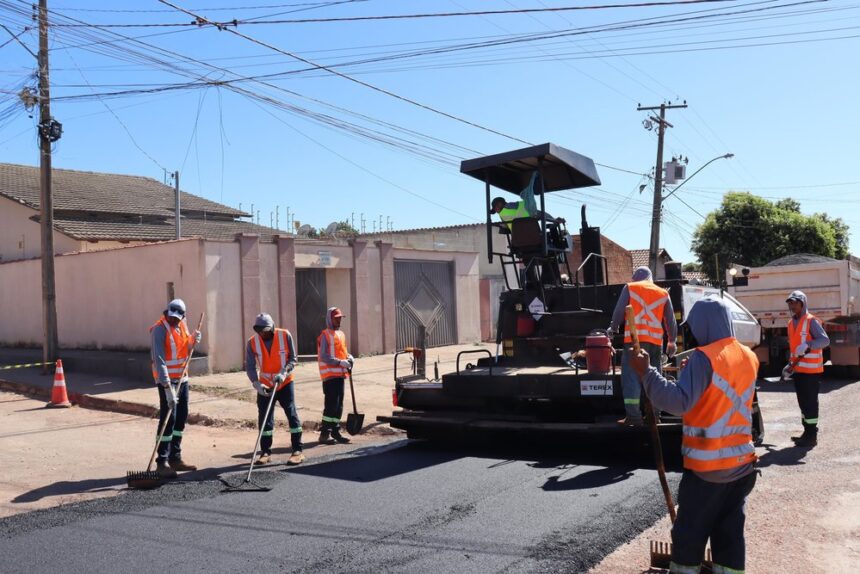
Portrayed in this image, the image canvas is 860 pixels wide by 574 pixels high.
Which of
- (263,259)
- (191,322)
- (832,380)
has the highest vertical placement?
(263,259)

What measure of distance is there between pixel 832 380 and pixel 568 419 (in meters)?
10.1

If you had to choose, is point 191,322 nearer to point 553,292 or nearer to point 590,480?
point 553,292

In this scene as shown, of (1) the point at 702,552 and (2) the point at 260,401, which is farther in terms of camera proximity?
(2) the point at 260,401

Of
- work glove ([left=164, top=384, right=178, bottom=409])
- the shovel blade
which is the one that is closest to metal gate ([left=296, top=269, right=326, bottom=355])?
the shovel blade

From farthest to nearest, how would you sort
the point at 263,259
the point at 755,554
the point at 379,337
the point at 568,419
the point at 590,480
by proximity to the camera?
1. the point at 379,337
2. the point at 263,259
3. the point at 568,419
4. the point at 590,480
5. the point at 755,554

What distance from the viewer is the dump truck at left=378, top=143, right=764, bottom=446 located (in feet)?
26.0

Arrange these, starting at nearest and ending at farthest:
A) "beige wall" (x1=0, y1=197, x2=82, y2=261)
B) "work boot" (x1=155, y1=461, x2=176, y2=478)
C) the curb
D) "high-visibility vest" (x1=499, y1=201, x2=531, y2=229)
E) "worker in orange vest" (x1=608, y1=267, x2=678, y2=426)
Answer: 1. "worker in orange vest" (x1=608, y1=267, x2=678, y2=426)
2. "work boot" (x1=155, y1=461, x2=176, y2=478)
3. "high-visibility vest" (x1=499, y1=201, x2=531, y2=229)
4. the curb
5. "beige wall" (x1=0, y1=197, x2=82, y2=261)

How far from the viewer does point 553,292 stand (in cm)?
884

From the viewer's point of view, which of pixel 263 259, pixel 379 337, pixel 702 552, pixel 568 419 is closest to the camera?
pixel 702 552

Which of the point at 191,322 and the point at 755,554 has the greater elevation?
the point at 191,322

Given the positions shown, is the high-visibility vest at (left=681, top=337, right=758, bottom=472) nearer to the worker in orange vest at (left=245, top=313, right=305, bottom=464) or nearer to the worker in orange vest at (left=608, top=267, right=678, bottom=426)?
the worker in orange vest at (left=608, top=267, right=678, bottom=426)

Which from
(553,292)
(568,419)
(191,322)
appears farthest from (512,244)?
(191,322)

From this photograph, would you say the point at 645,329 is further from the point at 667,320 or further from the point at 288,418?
the point at 288,418

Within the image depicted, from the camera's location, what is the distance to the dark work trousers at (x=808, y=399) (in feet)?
27.9
